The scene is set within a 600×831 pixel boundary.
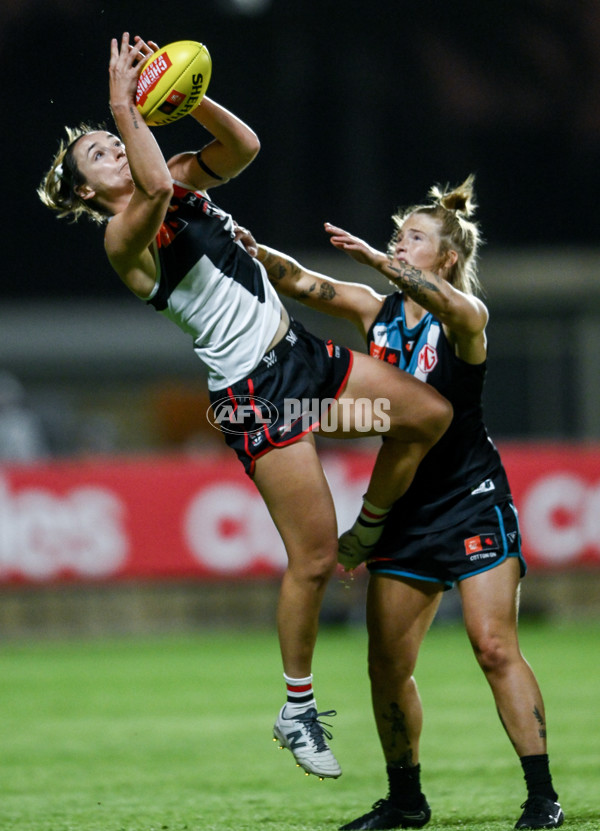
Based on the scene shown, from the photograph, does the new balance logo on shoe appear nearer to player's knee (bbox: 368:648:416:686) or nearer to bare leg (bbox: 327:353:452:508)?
player's knee (bbox: 368:648:416:686)

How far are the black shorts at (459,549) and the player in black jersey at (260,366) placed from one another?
209 mm

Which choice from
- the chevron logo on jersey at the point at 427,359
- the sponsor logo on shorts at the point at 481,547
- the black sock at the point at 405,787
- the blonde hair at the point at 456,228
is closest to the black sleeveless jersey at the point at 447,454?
the chevron logo on jersey at the point at 427,359

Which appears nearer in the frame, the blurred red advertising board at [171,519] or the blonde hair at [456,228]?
the blonde hair at [456,228]

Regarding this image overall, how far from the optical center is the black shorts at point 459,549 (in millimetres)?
4551

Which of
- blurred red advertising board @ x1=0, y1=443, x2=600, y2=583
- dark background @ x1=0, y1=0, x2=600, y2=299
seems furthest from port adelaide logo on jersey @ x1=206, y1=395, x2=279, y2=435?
dark background @ x1=0, y1=0, x2=600, y2=299

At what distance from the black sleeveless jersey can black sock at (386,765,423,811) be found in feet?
2.86

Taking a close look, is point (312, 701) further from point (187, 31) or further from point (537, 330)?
point (187, 31)

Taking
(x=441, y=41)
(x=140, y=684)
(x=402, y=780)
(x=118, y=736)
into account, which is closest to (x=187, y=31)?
(x=441, y=41)

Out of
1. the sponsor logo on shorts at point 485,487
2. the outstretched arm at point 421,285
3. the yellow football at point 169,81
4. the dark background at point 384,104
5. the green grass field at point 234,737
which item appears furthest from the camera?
the dark background at point 384,104

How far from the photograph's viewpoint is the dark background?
51.4 ft

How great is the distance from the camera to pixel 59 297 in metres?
17.8

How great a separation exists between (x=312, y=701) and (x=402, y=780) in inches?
24.8

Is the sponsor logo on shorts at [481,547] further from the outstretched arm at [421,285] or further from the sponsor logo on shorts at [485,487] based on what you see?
the outstretched arm at [421,285]

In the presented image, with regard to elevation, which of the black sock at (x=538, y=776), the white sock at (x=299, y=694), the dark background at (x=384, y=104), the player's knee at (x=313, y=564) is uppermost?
the dark background at (x=384, y=104)
